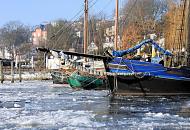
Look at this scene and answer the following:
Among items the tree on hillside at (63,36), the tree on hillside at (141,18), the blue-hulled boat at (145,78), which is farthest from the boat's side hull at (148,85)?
the tree on hillside at (63,36)

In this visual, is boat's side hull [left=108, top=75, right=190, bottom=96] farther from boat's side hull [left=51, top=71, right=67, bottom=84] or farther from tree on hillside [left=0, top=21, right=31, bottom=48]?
tree on hillside [left=0, top=21, right=31, bottom=48]

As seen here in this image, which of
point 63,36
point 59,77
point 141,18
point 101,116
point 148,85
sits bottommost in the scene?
point 101,116

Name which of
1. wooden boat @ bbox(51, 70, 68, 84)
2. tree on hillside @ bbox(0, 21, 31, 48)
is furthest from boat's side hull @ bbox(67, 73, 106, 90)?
tree on hillside @ bbox(0, 21, 31, 48)

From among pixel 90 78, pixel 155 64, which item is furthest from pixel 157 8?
pixel 155 64

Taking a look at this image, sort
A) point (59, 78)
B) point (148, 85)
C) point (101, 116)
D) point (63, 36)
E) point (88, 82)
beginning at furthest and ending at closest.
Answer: point (63, 36) < point (59, 78) < point (88, 82) < point (148, 85) < point (101, 116)

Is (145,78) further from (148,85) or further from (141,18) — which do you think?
(141,18)

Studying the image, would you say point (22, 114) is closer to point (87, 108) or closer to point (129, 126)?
point (87, 108)

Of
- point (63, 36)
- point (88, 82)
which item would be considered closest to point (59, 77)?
point (88, 82)

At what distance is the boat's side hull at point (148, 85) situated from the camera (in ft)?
84.4

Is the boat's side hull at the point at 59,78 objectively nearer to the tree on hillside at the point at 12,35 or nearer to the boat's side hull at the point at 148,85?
the boat's side hull at the point at 148,85

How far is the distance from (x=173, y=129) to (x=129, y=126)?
1500 mm

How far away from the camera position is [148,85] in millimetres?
25969

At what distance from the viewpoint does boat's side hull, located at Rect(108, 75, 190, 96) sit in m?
25.7

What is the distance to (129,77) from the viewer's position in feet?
85.1
